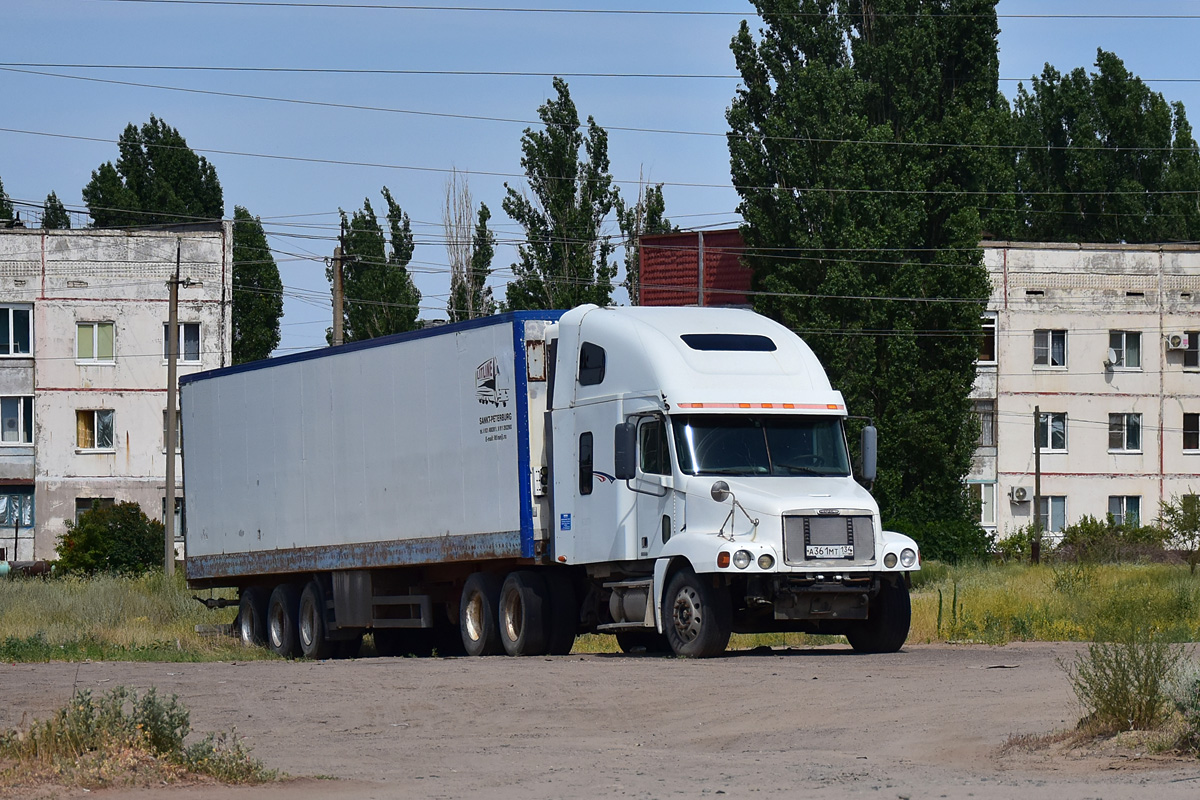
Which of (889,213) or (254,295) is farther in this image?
(254,295)

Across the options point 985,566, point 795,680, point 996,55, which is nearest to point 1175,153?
point 996,55

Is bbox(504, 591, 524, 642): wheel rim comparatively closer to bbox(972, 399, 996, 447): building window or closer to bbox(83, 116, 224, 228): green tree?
bbox(972, 399, 996, 447): building window

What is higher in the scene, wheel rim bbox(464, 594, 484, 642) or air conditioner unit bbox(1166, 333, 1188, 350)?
air conditioner unit bbox(1166, 333, 1188, 350)

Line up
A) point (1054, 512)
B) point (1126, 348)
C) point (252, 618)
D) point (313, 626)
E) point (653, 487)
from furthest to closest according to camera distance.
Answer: point (1126, 348) < point (1054, 512) < point (252, 618) < point (313, 626) < point (653, 487)

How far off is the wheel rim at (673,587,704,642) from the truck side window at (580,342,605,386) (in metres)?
2.91

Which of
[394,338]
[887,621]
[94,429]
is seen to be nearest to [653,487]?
[887,621]

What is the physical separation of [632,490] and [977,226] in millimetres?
32912

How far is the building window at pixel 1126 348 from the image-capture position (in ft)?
223

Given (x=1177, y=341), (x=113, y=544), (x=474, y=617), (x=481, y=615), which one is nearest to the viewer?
(x=481, y=615)

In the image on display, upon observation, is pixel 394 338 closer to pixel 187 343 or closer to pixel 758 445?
pixel 758 445

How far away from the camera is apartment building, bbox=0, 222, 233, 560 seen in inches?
2534

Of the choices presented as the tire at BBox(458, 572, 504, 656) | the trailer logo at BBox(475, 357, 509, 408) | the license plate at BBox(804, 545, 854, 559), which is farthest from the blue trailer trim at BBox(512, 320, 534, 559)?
the license plate at BBox(804, 545, 854, 559)

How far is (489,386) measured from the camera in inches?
883

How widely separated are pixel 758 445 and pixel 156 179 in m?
65.0
